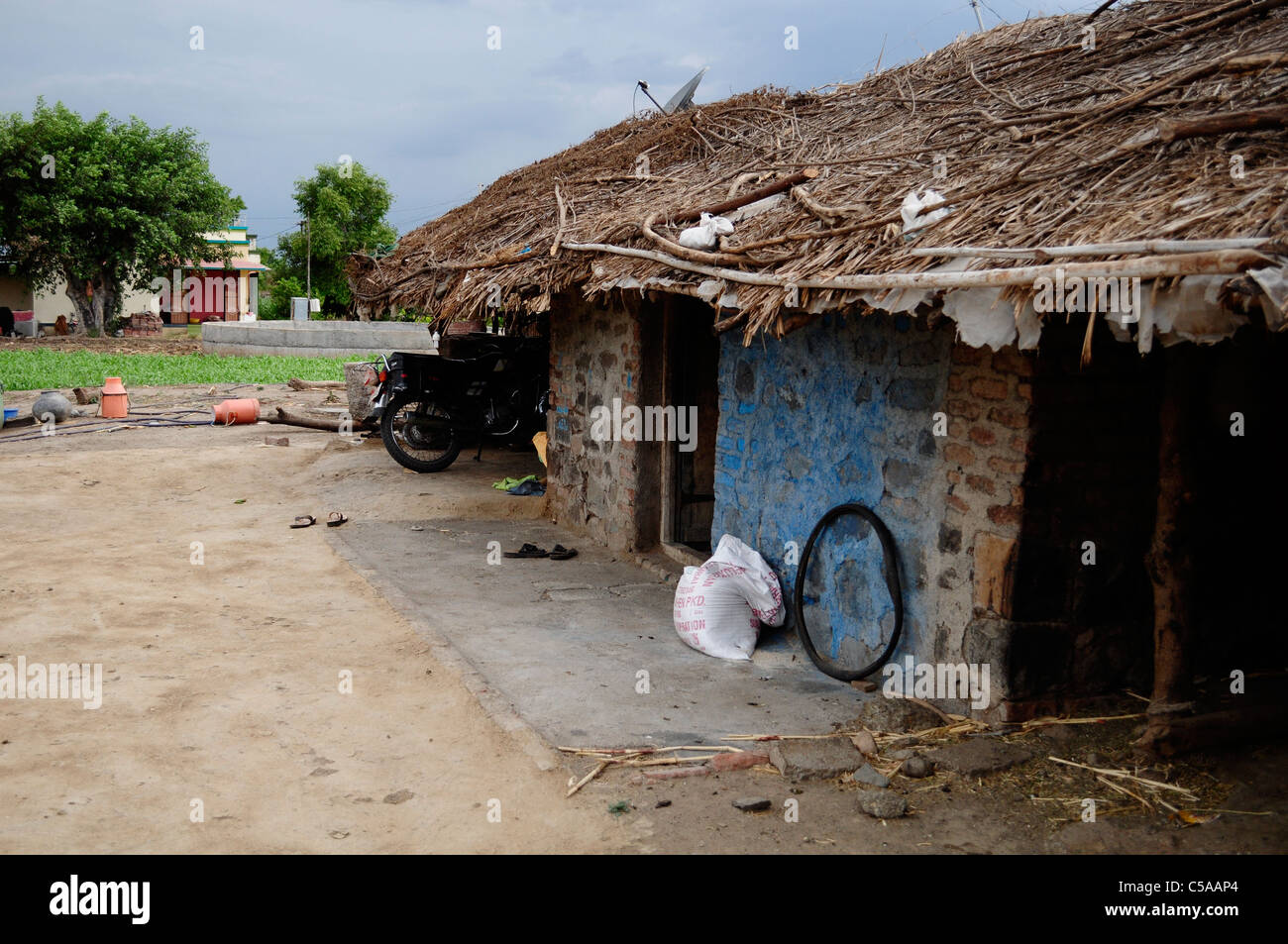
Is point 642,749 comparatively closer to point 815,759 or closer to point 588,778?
point 588,778

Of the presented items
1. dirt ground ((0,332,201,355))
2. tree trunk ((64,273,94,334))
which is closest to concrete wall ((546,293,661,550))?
dirt ground ((0,332,201,355))

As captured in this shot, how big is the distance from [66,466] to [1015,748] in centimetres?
1020

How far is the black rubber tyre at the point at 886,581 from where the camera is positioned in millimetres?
4906

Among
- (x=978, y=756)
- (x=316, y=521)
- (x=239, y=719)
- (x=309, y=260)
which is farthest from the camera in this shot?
(x=309, y=260)

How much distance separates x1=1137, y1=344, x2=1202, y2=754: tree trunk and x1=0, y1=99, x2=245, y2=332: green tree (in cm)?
3137

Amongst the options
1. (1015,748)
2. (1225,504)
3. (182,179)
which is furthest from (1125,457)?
(182,179)

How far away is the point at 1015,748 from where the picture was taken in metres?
4.31

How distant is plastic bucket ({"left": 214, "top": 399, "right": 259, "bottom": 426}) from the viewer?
15.0 metres

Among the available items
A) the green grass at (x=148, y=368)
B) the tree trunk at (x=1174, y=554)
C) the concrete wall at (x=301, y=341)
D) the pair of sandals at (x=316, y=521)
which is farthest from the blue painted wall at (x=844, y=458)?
the concrete wall at (x=301, y=341)

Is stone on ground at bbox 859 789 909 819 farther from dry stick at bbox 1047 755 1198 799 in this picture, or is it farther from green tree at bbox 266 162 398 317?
green tree at bbox 266 162 398 317

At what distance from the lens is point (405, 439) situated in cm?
1098

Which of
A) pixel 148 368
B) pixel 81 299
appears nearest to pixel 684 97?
pixel 148 368

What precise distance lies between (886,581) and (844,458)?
0.69 meters

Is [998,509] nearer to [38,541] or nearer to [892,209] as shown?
[892,209]
